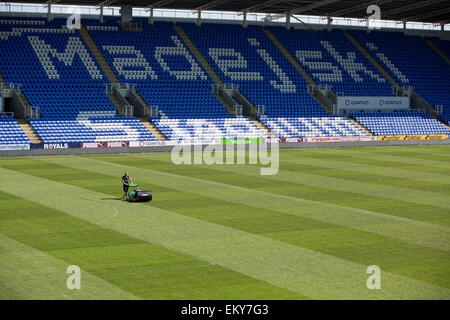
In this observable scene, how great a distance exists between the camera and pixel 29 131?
48.3m

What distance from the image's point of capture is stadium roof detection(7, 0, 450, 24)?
197 feet

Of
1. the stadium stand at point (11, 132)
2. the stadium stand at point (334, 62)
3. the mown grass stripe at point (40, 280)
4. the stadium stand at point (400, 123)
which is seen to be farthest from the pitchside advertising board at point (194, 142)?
the mown grass stripe at point (40, 280)

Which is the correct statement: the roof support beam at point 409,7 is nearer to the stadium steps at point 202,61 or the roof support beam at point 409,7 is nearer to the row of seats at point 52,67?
the stadium steps at point 202,61

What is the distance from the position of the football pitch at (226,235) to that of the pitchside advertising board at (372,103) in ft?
91.0

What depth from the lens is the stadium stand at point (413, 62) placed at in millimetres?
68875

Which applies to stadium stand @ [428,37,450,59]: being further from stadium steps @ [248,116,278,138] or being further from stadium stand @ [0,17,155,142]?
stadium stand @ [0,17,155,142]

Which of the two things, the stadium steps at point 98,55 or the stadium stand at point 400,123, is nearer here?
the stadium steps at point 98,55

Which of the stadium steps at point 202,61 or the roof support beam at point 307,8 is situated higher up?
the roof support beam at point 307,8

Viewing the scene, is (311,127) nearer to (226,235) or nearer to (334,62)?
(334,62)

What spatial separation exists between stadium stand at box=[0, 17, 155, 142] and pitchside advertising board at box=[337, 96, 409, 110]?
2072 centimetres

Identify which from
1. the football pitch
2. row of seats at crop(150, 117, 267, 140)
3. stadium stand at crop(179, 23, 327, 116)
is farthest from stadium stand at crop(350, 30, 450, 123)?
the football pitch

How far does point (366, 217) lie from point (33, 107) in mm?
34504

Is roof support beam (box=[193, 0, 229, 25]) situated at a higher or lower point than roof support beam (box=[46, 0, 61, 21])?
higher

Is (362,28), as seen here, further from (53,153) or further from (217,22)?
(53,153)
